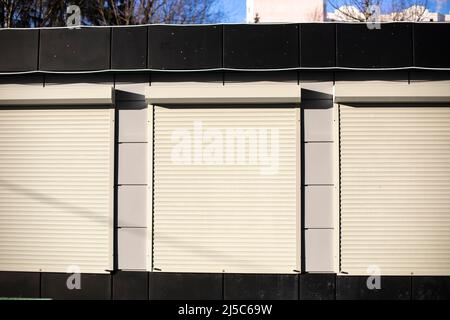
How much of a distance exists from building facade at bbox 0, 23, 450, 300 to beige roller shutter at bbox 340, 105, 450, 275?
0.07ft

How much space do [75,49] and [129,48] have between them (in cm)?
83

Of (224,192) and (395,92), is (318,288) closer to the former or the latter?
(224,192)

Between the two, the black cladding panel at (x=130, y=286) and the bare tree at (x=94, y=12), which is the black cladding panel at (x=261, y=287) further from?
the bare tree at (x=94, y=12)

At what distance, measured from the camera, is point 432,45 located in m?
7.50

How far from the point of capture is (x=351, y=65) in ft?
24.8

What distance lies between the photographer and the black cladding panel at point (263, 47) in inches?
299

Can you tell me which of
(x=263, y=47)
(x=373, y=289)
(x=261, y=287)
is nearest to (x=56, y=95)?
(x=263, y=47)

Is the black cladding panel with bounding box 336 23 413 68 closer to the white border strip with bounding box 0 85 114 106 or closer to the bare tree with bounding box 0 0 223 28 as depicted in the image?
the white border strip with bounding box 0 85 114 106

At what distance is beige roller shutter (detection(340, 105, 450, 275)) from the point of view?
7.56 metres

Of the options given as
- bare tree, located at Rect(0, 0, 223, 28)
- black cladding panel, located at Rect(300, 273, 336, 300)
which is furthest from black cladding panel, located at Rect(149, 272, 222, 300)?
bare tree, located at Rect(0, 0, 223, 28)

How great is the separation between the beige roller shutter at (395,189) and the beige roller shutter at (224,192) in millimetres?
842

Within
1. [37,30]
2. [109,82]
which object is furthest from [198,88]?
[37,30]

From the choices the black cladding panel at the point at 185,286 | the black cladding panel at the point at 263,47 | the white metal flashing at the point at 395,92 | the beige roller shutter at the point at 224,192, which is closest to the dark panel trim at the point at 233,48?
the black cladding panel at the point at 263,47
